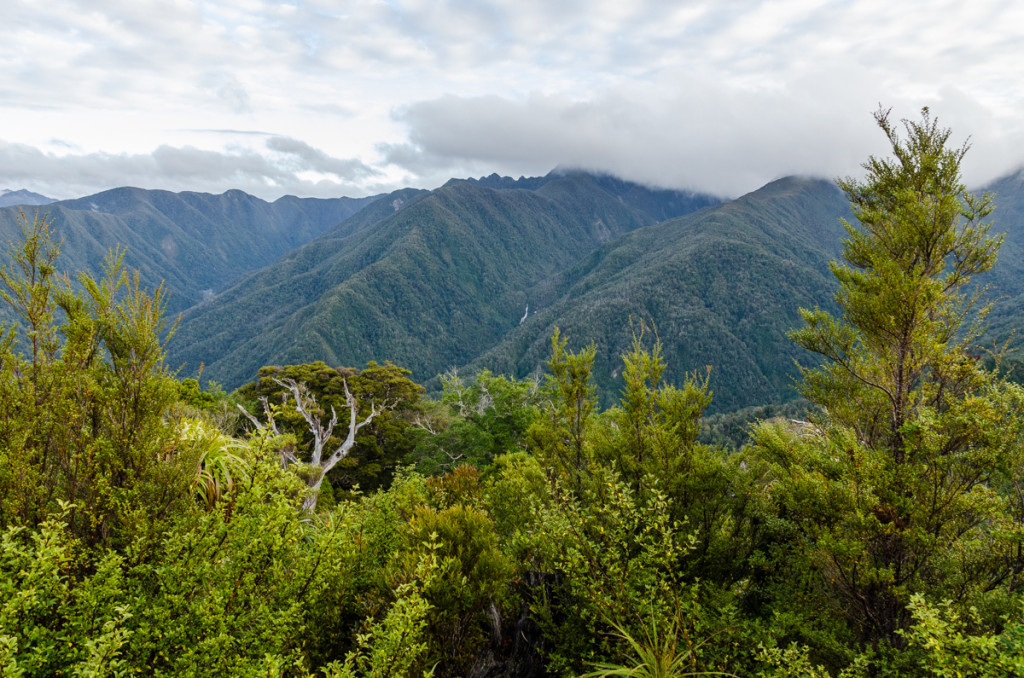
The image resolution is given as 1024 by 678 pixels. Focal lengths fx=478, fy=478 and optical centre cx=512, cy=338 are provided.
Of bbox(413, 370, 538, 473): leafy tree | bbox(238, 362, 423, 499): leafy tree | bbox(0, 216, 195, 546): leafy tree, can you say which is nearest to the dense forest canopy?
bbox(0, 216, 195, 546): leafy tree

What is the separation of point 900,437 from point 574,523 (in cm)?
589

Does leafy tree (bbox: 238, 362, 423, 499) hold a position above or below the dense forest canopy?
below

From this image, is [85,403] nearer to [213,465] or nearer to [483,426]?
[213,465]

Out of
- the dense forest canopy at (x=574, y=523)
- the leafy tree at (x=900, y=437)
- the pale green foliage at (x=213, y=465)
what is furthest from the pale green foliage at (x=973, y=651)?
the pale green foliage at (x=213, y=465)

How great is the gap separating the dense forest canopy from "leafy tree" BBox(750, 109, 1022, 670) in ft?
0.15

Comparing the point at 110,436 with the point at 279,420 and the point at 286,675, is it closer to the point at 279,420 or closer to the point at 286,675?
the point at 286,675

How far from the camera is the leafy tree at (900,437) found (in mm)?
6938

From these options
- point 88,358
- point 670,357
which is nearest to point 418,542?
point 88,358

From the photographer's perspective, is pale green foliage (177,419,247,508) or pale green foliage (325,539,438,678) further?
pale green foliage (177,419,247,508)

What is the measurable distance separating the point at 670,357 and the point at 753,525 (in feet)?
603

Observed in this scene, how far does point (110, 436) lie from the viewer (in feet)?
17.5

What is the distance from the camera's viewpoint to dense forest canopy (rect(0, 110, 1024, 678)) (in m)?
4.45

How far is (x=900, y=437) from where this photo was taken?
8.03 metres

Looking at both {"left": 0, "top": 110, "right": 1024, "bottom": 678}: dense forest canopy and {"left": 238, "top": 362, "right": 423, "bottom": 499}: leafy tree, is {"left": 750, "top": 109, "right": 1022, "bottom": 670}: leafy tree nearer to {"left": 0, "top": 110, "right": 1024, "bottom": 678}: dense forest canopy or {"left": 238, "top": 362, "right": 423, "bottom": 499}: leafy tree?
{"left": 0, "top": 110, "right": 1024, "bottom": 678}: dense forest canopy
